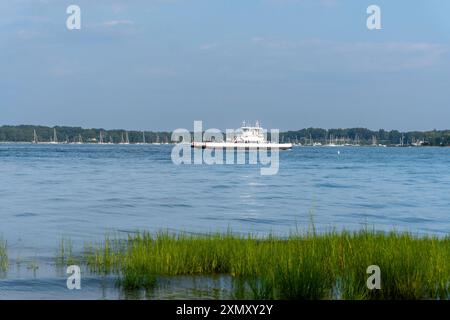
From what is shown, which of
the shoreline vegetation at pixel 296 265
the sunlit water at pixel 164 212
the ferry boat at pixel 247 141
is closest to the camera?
the shoreline vegetation at pixel 296 265

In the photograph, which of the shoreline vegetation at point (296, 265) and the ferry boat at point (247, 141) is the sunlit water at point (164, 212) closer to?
the shoreline vegetation at point (296, 265)

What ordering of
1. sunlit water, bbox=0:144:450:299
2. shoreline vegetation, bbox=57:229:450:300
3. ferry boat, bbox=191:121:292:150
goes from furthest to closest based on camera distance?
ferry boat, bbox=191:121:292:150, sunlit water, bbox=0:144:450:299, shoreline vegetation, bbox=57:229:450:300

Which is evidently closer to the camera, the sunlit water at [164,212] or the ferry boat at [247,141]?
the sunlit water at [164,212]

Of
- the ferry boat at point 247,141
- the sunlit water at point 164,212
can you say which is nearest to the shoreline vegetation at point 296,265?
the sunlit water at point 164,212

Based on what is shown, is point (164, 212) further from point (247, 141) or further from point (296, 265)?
point (247, 141)

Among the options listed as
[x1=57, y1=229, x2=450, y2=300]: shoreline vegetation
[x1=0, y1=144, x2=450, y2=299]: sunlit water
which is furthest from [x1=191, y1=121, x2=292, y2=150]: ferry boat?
[x1=57, y1=229, x2=450, y2=300]: shoreline vegetation

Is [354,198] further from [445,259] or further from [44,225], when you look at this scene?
[445,259]

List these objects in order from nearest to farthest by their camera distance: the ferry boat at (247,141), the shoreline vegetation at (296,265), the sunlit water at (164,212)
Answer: the shoreline vegetation at (296,265)
the sunlit water at (164,212)
the ferry boat at (247,141)

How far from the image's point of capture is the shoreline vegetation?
970 centimetres

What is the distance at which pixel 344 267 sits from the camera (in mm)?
11367

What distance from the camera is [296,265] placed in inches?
392

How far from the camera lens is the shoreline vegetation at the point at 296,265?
9.70 m

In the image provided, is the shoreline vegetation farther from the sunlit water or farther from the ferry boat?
the ferry boat

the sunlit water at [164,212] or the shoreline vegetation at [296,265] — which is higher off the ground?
the shoreline vegetation at [296,265]
